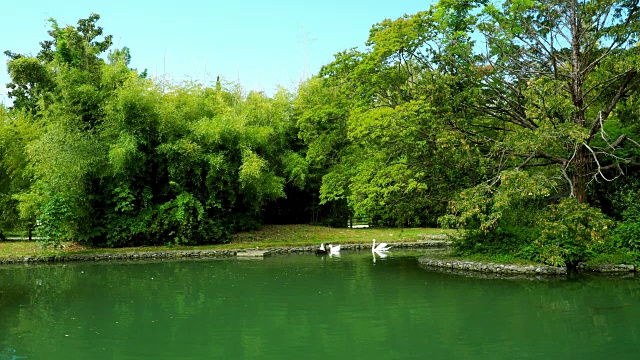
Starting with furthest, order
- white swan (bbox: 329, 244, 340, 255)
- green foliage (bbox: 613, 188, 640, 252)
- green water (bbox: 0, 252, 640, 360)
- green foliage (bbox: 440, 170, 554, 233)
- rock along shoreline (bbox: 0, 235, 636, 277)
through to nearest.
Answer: white swan (bbox: 329, 244, 340, 255)
green foliage (bbox: 613, 188, 640, 252)
rock along shoreline (bbox: 0, 235, 636, 277)
green foliage (bbox: 440, 170, 554, 233)
green water (bbox: 0, 252, 640, 360)

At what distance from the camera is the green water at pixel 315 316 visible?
23.8 ft

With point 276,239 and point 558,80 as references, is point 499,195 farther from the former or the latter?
point 276,239

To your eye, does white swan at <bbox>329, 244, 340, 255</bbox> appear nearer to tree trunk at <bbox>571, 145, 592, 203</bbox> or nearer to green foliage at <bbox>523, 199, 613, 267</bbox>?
green foliage at <bbox>523, 199, 613, 267</bbox>

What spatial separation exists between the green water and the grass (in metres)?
4.51

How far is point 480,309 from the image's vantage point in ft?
32.2

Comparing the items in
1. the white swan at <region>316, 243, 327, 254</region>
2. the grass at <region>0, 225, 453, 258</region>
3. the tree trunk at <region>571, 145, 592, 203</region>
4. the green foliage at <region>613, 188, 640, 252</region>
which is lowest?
the white swan at <region>316, 243, 327, 254</region>

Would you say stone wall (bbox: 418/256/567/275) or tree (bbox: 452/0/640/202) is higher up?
tree (bbox: 452/0/640/202)

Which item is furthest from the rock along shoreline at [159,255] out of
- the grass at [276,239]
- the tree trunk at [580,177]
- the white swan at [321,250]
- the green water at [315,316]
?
the tree trunk at [580,177]

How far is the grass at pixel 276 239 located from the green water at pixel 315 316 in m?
4.51

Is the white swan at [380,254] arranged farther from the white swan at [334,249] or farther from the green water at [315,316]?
the green water at [315,316]

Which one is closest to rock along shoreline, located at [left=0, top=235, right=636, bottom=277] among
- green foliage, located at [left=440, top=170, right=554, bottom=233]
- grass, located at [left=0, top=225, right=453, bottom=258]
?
grass, located at [left=0, top=225, right=453, bottom=258]

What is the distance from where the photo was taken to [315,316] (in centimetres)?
945

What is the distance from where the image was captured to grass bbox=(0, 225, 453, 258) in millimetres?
19781

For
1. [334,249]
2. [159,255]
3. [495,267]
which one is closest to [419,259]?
[495,267]
